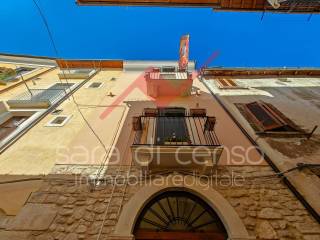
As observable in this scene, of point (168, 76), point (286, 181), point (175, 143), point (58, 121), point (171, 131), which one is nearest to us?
point (286, 181)

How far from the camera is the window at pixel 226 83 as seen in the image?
986 centimetres

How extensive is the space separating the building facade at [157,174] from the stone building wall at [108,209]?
0.02 m

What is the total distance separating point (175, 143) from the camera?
472 centimetres

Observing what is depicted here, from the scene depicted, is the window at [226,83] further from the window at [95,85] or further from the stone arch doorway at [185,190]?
the window at [95,85]

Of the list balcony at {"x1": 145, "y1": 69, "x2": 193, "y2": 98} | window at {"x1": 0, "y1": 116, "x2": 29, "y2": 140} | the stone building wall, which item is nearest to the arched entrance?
the stone building wall

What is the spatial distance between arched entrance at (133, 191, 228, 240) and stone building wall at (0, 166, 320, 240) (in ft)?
1.71

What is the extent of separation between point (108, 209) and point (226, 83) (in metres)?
9.75

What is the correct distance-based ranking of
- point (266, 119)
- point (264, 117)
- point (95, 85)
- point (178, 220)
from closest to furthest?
point (178, 220)
point (266, 119)
point (264, 117)
point (95, 85)

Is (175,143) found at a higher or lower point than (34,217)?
higher

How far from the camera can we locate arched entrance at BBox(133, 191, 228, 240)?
11.5ft

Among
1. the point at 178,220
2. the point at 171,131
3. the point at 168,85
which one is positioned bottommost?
the point at 178,220

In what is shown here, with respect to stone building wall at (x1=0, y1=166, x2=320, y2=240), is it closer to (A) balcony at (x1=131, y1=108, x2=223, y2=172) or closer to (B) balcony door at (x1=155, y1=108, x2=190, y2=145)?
(A) balcony at (x1=131, y1=108, x2=223, y2=172)

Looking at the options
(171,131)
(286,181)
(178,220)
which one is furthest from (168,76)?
(178,220)

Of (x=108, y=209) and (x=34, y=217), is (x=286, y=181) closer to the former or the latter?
(x=108, y=209)
